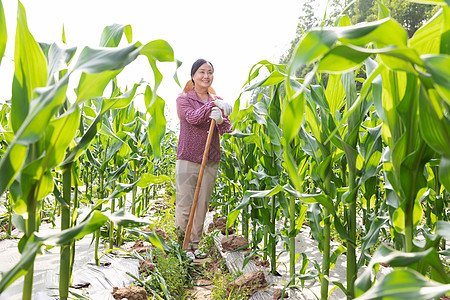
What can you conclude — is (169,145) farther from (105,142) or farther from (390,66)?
(390,66)

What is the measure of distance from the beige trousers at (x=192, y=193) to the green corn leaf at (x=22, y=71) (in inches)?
90.8

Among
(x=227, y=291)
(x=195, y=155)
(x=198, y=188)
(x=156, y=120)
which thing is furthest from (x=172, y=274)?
(x=156, y=120)

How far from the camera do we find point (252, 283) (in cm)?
182

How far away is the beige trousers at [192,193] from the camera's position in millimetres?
3004

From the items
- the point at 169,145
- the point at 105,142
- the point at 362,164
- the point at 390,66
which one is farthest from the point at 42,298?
the point at 169,145

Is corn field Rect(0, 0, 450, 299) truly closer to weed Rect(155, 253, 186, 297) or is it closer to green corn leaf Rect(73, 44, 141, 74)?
green corn leaf Rect(73, 44, 141, 74)

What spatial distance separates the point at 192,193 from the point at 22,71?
2.41 meters

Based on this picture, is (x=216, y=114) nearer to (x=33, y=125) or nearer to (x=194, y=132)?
(x=194, y=132)

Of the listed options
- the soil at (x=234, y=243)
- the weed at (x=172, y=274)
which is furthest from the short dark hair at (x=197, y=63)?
the weed at (x=172, y=274)

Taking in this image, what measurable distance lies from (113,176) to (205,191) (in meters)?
1.18

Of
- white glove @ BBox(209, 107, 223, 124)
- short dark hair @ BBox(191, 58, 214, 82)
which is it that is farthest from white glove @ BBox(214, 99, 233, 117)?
short dark hair @ BBox(191, 58, 214, 82)

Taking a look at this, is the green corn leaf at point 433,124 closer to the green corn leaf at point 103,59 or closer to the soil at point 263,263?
the green corn leaf at point 103,59

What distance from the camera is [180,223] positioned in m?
3.05

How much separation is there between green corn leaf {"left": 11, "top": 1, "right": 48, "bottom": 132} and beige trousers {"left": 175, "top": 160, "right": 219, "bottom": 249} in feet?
7.57
